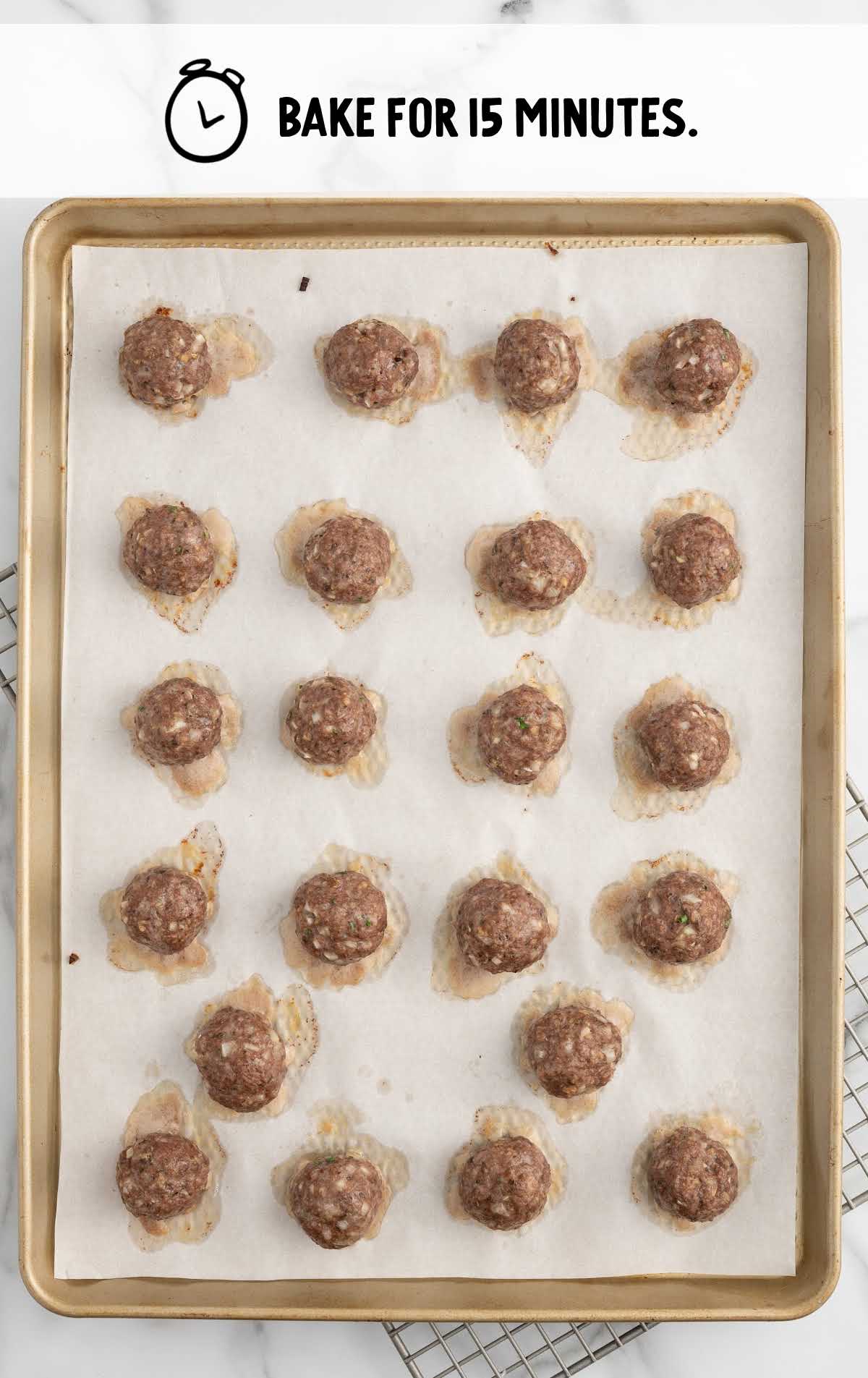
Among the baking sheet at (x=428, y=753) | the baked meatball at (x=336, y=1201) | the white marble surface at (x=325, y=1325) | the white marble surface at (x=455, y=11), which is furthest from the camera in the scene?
the white marble surface at (x=455, y=11)

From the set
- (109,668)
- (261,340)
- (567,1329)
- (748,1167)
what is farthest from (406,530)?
(567,1329)

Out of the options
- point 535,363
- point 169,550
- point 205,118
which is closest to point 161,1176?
point 169,550

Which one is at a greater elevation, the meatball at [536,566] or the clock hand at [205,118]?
the clock hand at [205,118]

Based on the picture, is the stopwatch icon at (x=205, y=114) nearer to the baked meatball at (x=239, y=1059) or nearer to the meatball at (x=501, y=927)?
the meatball at (x=501, y=927)

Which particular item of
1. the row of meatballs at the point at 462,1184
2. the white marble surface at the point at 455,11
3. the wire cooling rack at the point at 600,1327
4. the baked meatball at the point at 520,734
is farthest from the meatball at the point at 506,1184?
the white marble surface at the point at 455,11

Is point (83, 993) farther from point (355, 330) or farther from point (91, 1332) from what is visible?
point (355, 330)

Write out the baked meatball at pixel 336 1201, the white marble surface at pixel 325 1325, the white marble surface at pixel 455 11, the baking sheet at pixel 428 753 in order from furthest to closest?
the white marble surface at pixel 455 11 < the white marble surface at pixel 325 1325 < the baking sheet at pixel 428 753 < the baked meatball at pixel 336 1201

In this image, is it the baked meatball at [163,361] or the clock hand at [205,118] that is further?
the clock hand at [205,118]

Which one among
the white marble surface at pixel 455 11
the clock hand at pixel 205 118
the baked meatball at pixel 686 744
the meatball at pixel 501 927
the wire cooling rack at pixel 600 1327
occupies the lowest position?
the wire cooling rack at pixel 600 1327
